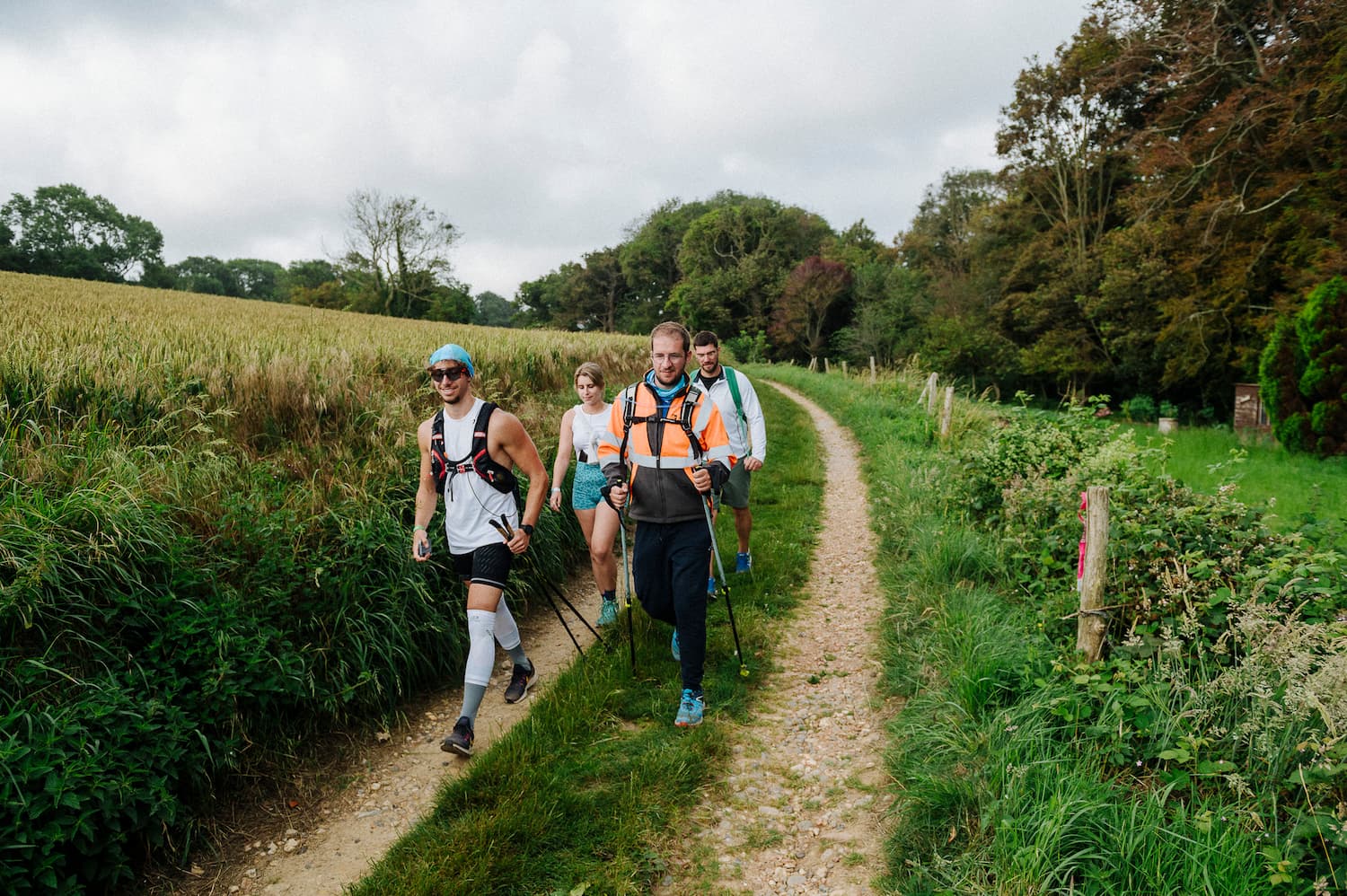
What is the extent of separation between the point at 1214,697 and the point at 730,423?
3589 mm

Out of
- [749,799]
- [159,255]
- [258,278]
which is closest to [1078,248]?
[749,799]

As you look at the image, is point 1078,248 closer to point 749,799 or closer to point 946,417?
point 946,417

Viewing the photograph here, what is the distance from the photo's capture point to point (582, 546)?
7.46 metres

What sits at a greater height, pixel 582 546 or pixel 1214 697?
pixel 1214 697

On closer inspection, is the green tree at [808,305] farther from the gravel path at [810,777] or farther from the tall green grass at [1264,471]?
the gravel path at [810,777]

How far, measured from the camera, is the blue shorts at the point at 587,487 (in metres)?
5.64

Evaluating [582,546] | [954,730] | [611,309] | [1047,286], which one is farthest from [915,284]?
[954,730]

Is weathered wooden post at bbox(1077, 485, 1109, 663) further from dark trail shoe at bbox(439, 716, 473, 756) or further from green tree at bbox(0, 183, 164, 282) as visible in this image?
green tree at bbox(0, 183, 164, 282)

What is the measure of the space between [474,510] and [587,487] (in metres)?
1.73

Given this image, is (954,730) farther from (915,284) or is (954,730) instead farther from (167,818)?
(915,284)

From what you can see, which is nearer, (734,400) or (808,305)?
(734,400)

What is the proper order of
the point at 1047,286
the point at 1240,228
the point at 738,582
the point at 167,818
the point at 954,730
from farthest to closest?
the point at 1047,286 < the point at 1240,228 < the point at 738,582 < the point at 954,730 < the point at 167,818

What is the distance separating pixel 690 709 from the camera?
4039mm

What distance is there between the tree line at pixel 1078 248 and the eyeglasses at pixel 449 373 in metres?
13.5
